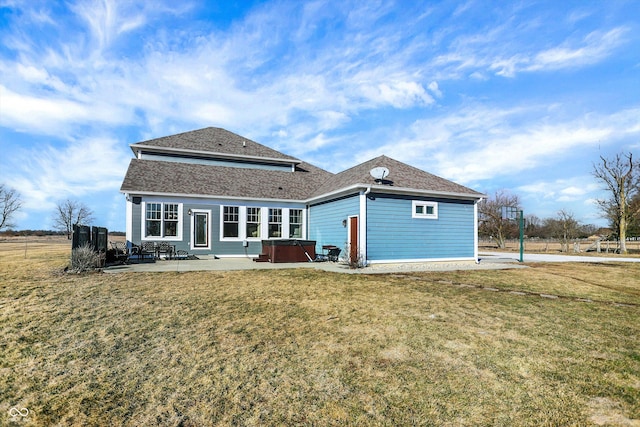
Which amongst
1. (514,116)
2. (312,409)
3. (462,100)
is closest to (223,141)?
(462,100)

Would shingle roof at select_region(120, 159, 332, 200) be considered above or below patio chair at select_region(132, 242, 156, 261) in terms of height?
above

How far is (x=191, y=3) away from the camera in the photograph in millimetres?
9984

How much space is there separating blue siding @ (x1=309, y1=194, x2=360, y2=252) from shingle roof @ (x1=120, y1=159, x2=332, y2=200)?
150 cm

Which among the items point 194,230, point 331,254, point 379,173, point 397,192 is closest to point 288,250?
point 331,254

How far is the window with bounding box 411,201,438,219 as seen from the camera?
47.1ft

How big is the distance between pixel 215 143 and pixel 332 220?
33.6 ft

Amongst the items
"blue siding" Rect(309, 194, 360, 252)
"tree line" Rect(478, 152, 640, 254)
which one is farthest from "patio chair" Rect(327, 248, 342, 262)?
"tree line" Rect(478, 152, 640, 254)

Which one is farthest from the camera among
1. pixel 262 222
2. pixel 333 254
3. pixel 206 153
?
pixel 206 153

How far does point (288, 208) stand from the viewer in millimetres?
17906

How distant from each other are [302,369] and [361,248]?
9517mm

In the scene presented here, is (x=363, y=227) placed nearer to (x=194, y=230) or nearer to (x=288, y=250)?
(x=288, y=250)

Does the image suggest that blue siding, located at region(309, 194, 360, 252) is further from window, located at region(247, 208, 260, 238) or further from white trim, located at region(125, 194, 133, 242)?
white trim, located at region(125, 194, 133, 242)

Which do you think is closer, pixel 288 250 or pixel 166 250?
pixel 288 250

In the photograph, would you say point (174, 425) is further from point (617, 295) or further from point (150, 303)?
point (617, 295)
